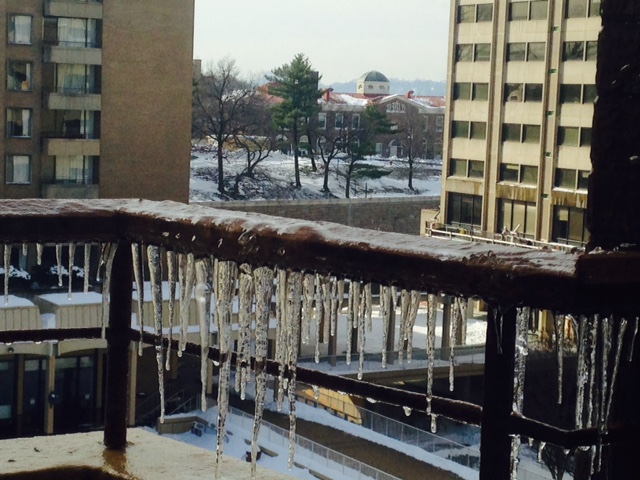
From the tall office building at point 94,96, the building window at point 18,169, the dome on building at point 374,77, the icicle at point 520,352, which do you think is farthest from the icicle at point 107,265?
the dome on building at point 374,77

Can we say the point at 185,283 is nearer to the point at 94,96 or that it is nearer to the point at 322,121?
the point at 94,96

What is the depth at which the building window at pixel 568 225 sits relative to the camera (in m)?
32.3

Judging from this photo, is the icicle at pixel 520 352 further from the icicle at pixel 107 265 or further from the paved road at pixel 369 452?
the paved road at pixel 369 452

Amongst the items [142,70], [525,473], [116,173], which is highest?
[142,70]

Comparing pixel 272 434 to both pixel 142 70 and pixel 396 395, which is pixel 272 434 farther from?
pixel 396 395

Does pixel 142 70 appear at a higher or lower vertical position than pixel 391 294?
higher

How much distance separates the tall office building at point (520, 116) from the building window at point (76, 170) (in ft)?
39.4

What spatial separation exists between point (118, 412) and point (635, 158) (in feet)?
4.58

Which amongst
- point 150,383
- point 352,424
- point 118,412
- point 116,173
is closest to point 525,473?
point 352,424

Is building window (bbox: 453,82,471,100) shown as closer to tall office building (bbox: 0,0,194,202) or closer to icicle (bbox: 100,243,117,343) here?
tall office building (bbox: 0,0,194,202)

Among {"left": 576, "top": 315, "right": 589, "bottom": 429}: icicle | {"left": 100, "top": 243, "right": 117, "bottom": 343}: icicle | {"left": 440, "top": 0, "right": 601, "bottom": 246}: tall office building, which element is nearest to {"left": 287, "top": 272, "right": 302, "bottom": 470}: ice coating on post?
{"left": 576, "top": 315, "right": 589, "bottom": 429}: icicle

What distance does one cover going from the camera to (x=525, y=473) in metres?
19.6

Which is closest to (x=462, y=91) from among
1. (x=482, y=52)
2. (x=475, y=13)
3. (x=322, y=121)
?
(x=482, y=52)

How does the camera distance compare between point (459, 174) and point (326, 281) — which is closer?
point (326, 281)
